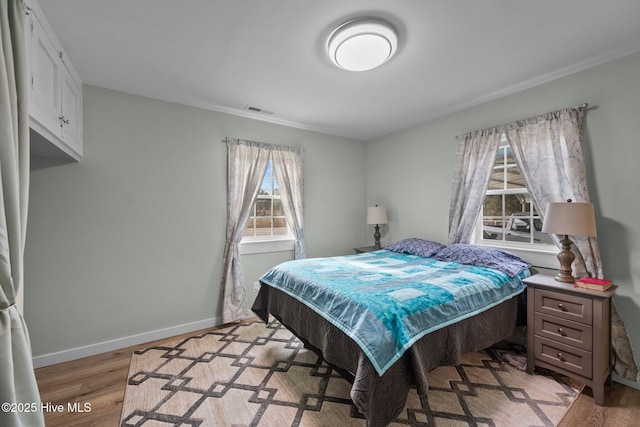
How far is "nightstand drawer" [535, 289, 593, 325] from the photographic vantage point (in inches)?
75.4

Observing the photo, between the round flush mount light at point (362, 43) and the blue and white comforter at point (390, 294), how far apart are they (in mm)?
1705

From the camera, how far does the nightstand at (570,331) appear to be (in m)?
1.86

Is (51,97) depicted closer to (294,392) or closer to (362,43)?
(362,43)

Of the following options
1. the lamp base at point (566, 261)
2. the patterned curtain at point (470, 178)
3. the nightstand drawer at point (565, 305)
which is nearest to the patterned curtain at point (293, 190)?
the patterned curtain at point (470, 178)

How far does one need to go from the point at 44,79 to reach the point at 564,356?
414 centimetres

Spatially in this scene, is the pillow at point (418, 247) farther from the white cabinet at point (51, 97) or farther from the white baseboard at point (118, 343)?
the white cabinet at point (51, 97)

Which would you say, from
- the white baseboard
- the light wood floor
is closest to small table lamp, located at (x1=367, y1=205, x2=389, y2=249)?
the white baseboard

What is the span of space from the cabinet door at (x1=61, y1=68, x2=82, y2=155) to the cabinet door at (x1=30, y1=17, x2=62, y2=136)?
0.13m

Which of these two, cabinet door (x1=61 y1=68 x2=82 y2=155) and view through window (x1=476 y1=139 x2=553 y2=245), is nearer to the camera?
cabinet door (x1=61 y1=68 x2=82 y2=155)

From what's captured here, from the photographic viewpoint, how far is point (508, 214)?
296cm

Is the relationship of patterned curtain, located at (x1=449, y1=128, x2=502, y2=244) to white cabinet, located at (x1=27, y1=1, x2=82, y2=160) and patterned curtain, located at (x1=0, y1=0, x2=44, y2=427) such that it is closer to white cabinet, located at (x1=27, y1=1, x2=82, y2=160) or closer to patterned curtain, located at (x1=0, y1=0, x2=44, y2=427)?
patterned curtain, located at (x1=0, y1=0, x2=44, y2=427)

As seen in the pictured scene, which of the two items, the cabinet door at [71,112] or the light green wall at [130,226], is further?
the light green wall at [130,226]

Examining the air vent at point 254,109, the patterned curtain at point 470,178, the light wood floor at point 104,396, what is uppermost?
the air vent at point 254,109

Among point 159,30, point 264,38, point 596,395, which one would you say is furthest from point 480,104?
point 159,30
